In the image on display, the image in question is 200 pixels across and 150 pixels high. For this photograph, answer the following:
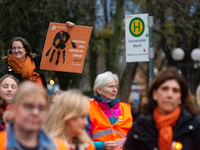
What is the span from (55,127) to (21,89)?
52 cm

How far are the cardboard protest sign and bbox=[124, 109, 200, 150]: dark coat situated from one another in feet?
10.7

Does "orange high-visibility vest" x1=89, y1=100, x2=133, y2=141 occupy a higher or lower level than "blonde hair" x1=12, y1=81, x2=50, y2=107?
lower

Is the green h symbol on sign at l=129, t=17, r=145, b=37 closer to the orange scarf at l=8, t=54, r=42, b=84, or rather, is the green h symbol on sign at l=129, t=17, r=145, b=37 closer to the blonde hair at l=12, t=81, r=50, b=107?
the orange scarf at l=8, t=54, r=42, b=84

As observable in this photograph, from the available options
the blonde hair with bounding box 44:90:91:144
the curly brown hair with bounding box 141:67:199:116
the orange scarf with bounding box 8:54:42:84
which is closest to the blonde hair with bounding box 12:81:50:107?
the blonde hair with bounding box 44:90:91:144

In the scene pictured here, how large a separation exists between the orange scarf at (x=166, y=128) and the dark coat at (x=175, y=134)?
0.04 m

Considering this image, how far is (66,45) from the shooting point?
6520 mm

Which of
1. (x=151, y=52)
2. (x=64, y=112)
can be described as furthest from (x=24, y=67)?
(x=64, y=112)

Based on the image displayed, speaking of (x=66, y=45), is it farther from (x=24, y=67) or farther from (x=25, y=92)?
(x=25, y=92)

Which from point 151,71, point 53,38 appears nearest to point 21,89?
point 53,38

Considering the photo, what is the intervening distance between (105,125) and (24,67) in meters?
1.60

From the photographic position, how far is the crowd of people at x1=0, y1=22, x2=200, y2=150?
2.30 m

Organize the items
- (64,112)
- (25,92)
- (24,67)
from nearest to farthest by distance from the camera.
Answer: (25,92) < (64,112) < (24,67)

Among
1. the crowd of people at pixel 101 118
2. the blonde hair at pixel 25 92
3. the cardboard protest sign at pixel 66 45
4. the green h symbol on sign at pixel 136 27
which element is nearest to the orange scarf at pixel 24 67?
the cardboard protest sign at pixel 66 45

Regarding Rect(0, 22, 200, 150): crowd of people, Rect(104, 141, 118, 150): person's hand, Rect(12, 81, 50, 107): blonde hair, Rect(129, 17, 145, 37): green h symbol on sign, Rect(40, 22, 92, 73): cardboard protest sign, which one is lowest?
Rect(104, 141, 118, 150): person's hand
